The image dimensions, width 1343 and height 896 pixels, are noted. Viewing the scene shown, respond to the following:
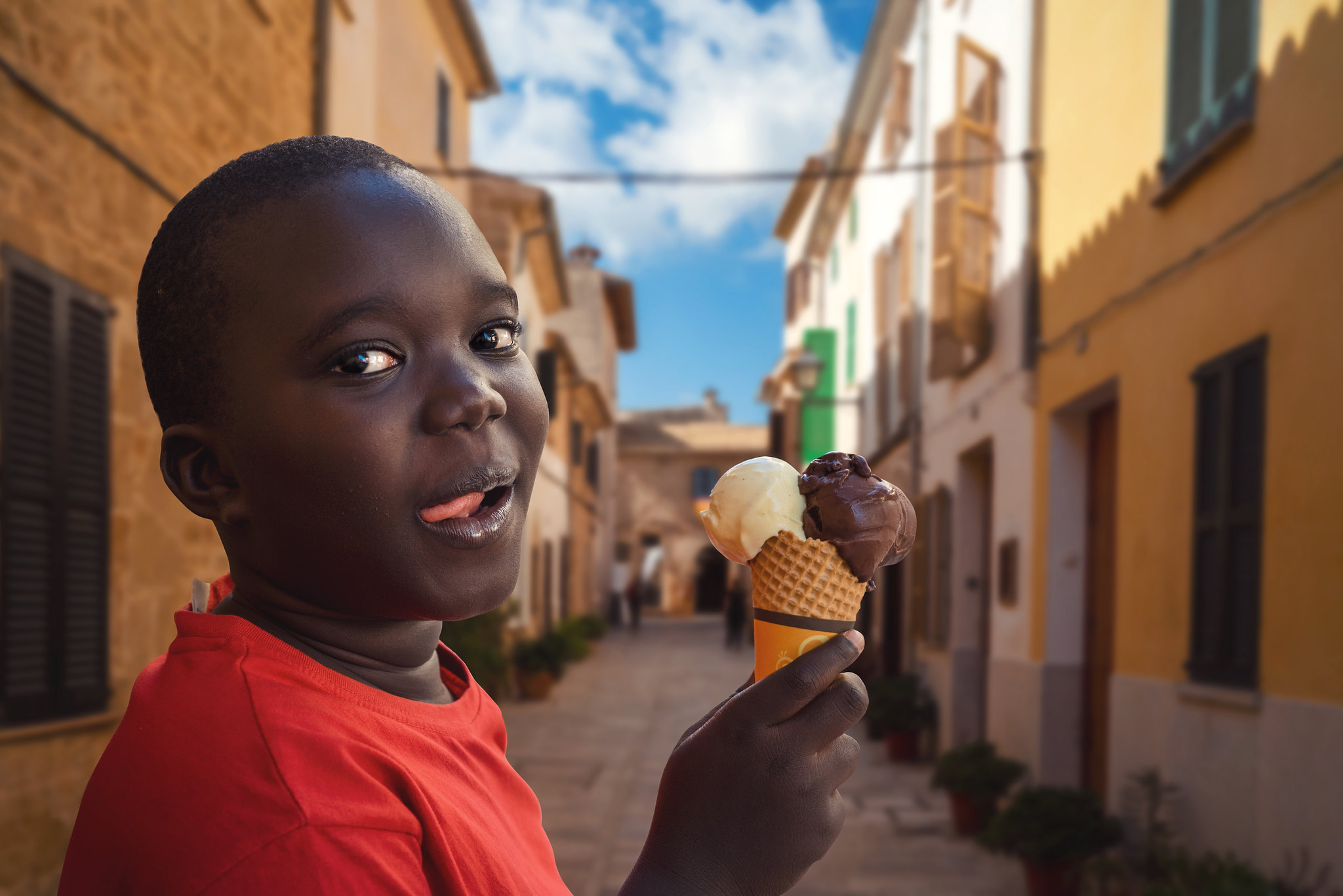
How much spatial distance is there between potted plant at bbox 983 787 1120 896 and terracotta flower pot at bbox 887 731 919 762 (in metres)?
4.54

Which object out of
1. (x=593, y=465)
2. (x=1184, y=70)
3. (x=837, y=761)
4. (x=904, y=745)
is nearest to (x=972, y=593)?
(x=904, y=745)

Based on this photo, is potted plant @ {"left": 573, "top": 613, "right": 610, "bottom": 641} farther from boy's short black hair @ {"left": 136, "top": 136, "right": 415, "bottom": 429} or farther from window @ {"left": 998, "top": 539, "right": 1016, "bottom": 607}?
boy's short black hair @ {"left": 136, "top": 136, "right": 415, "bottom": 429}

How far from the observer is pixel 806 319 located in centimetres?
2355

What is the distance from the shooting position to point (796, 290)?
25297 mm

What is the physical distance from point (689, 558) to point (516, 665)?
24.8 m

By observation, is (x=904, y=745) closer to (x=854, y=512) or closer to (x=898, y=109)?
(x=898, y=109)

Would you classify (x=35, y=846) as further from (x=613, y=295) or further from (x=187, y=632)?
(x=613, y=295)

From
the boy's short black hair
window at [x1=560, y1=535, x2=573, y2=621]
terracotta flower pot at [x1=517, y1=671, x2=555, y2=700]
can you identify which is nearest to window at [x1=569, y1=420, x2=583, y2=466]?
window at [x1=560, y1=535, x2=573, y2=621]

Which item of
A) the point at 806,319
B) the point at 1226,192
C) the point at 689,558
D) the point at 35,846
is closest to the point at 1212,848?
the point at 1226,192

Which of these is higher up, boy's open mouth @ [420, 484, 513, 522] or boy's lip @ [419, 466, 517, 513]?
boy's lip @ [419, 466, 517, 513]

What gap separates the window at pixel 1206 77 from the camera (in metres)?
4.86

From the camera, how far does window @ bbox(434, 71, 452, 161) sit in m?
11.8

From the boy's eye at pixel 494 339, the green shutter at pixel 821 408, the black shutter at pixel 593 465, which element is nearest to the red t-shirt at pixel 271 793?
the boy's eye at pixel 494 339

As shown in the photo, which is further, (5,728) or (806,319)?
(806,319)
